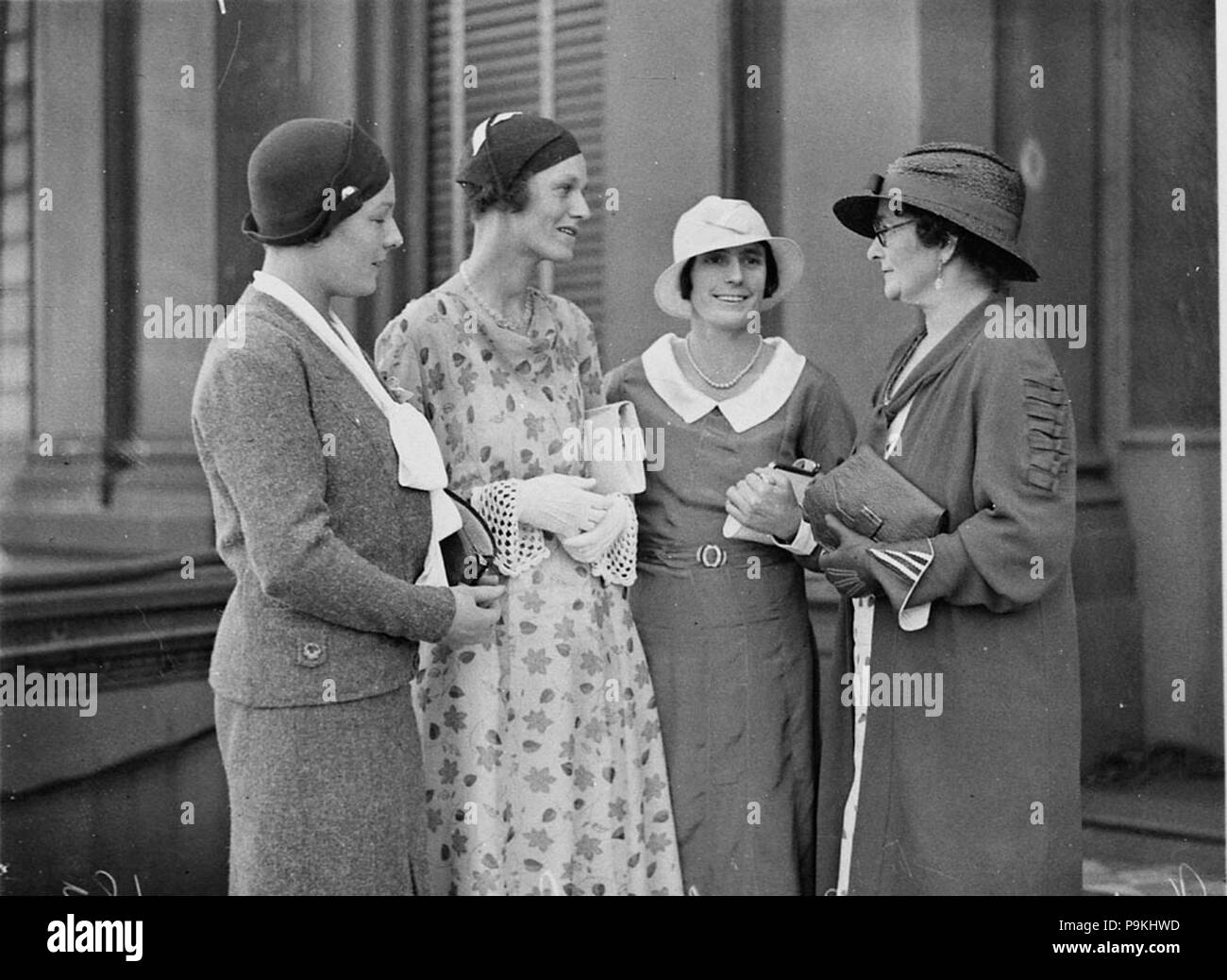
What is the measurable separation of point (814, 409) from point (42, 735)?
188 cm

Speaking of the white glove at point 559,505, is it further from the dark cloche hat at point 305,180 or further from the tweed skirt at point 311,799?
the dark cloche hat at point 305,180

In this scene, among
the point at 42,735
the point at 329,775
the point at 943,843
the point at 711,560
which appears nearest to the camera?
the point at 329,775

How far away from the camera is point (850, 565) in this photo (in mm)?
2750

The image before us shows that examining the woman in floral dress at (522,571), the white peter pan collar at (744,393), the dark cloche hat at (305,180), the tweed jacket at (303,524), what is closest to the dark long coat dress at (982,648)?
the white peter pan collar at (744,393)

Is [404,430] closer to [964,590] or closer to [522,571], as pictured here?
[522,571]

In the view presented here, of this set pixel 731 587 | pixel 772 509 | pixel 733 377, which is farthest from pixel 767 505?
pixel 733 377

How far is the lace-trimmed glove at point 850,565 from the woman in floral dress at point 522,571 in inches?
16.3

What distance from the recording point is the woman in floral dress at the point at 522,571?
2783mm

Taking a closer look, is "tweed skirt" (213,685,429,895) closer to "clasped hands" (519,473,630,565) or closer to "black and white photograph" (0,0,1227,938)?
"black and white photograph" (0,0,1227,938)

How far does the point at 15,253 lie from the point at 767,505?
70.5 inches

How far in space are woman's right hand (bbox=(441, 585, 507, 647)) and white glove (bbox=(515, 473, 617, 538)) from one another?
215 millimetres
